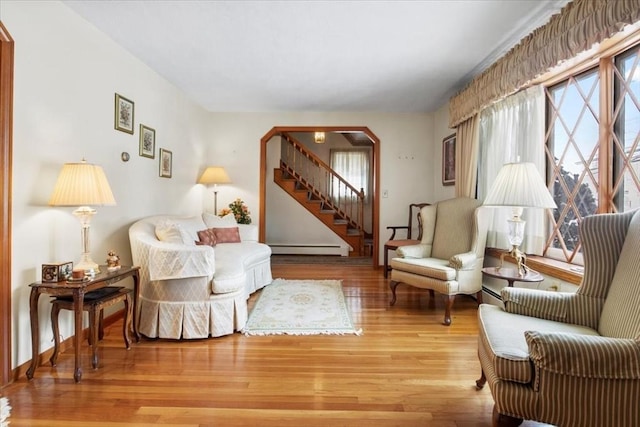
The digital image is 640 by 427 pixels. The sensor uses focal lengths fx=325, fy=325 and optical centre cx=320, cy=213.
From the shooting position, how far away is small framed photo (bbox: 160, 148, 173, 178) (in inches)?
153

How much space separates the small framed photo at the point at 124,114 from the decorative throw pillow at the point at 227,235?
1513 mm

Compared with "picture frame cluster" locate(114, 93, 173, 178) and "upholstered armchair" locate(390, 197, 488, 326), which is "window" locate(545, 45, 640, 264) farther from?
"picture frame cluster" locate(114, 93, 173, 178)

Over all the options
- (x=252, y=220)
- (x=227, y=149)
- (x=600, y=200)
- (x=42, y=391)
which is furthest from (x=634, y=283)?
(x=227, y=149)

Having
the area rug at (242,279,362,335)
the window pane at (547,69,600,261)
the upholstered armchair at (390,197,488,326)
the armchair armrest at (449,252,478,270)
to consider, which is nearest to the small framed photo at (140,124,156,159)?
the area rug at (242,279,362,335)

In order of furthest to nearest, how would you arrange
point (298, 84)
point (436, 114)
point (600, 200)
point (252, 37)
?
point (436, 114)
point (298, 84)
point (252, 37)
point (600, 200)

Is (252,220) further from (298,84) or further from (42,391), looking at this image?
(42,391)

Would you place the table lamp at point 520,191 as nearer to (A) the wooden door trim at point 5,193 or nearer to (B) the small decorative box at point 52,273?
(B) the small decorative box at point 52,273

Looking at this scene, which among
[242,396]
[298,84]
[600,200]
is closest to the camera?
[242,396]

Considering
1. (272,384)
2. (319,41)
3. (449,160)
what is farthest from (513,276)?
(449,160)

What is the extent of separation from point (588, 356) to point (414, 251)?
236 cm

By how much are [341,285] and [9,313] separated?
3.16 m

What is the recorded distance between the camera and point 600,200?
235 cm

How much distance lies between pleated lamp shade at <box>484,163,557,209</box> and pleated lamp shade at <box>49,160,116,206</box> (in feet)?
9.12

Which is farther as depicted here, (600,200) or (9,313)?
(600,200)
